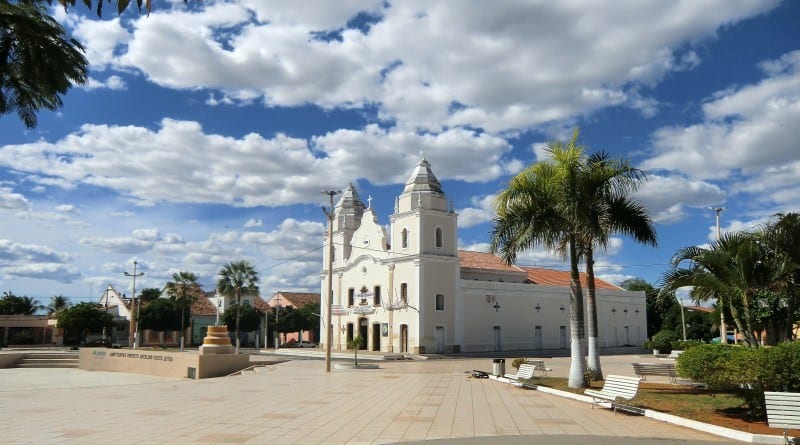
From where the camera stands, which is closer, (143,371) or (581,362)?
(581,362)

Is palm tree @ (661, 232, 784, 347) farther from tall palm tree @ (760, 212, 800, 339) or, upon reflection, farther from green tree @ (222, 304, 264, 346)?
green tree @ (222, 304, 264, 346)

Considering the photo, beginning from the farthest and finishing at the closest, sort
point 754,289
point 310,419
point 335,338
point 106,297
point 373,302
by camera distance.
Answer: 1. point 106,297
2. point 335,338
3. point 373,302
4. point 754,289
5. point 310,419

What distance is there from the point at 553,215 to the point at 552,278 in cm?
4548

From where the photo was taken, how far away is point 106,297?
3191 inches

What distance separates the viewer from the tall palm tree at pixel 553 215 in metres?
18.6

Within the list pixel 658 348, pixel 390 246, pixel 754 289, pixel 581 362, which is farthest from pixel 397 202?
pixel 754 289

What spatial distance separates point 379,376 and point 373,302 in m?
27.8

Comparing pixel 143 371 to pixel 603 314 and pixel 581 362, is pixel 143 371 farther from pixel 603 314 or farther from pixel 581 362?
pixel 603 314

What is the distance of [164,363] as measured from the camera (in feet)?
99.9

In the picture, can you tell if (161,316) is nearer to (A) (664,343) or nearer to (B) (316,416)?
(A) (664,343)

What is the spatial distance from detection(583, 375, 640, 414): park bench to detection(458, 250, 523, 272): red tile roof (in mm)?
39734

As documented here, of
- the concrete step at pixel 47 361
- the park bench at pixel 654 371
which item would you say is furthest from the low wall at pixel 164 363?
the park bench at pixel 654 371

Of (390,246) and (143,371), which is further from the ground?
(390,246)

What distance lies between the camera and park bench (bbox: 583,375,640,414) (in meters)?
14.2
